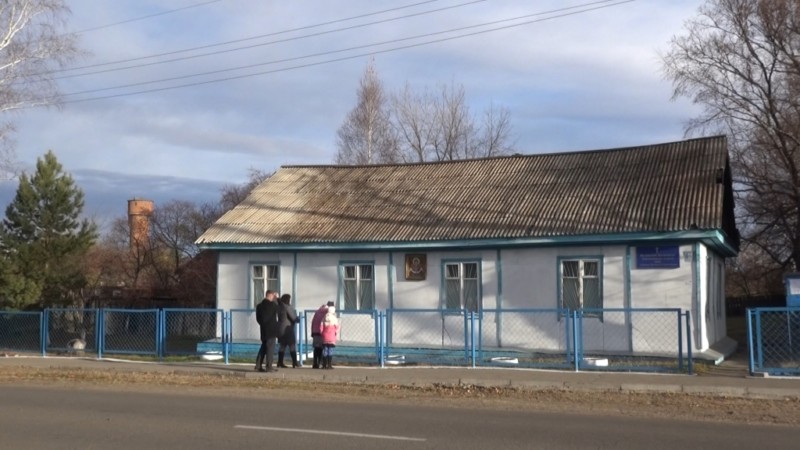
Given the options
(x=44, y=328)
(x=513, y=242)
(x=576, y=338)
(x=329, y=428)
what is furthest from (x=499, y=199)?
(x=329, y=428)

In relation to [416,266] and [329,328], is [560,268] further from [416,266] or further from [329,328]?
[329,328]

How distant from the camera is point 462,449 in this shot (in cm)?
952

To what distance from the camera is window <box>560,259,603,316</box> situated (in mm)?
21250

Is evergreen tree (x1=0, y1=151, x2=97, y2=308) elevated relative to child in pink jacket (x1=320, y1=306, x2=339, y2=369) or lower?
elevated

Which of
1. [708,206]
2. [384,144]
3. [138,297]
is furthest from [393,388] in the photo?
[384,144]

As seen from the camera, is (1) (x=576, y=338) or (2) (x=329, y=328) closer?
(1) (x=576, y=338)

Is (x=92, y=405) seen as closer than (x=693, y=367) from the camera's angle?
Yes

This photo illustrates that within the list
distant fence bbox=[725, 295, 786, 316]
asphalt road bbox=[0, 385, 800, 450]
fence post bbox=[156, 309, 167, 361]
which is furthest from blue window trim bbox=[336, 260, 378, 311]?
distant fence bbox=[725, 295, 786, 316]

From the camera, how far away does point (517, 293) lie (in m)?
22.0

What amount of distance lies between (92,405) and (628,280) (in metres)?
12.2

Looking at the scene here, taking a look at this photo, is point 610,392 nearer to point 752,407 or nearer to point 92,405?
point 752,407

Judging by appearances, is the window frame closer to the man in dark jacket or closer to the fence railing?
the fence railing

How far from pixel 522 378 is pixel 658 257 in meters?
5.74

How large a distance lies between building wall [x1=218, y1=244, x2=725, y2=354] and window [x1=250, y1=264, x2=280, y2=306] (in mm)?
174
